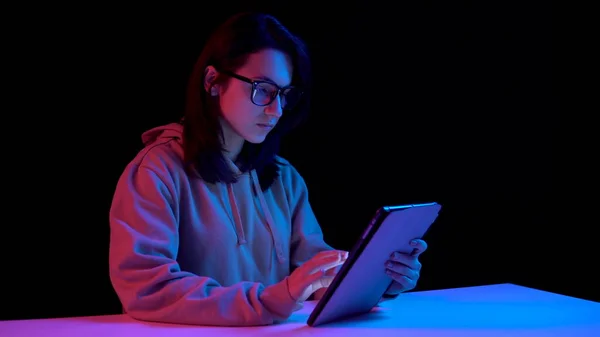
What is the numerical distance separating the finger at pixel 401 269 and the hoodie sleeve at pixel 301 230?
1.31 ft

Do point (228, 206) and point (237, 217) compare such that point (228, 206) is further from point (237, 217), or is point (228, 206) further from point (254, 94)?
point (254, 94)

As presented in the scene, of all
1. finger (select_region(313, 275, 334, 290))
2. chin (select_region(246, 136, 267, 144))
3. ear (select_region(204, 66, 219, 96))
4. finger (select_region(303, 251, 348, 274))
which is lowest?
finger (select_region(313, 275, 334, 290))

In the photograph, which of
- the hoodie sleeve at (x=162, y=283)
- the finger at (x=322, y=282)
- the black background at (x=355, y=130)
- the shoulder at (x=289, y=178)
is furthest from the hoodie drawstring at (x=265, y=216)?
the black background at (x=355, y=130)

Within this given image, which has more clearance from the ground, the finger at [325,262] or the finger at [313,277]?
the finger at [325,262]

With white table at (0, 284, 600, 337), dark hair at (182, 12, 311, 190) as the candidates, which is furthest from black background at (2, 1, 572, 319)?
white table at (0, 284, 600, 337)

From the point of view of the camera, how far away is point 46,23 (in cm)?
194

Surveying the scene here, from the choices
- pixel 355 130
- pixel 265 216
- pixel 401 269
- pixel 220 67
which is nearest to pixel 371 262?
pixel 401 269

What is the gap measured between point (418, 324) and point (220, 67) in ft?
2.66

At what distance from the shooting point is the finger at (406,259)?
1.48 m

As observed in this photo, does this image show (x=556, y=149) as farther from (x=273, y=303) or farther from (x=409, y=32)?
(x=273, y=303)

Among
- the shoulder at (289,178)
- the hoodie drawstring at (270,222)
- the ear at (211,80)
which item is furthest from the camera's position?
the shoulder at (289,178)

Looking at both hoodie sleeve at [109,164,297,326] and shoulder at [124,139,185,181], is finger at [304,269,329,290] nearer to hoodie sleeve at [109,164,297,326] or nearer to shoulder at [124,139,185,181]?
hoodie sleeve at [109,164,297,326]

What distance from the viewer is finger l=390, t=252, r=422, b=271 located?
1.48m

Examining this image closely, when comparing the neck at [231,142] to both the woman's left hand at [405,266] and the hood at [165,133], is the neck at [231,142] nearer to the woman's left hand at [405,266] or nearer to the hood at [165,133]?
the hood at [165,133]
